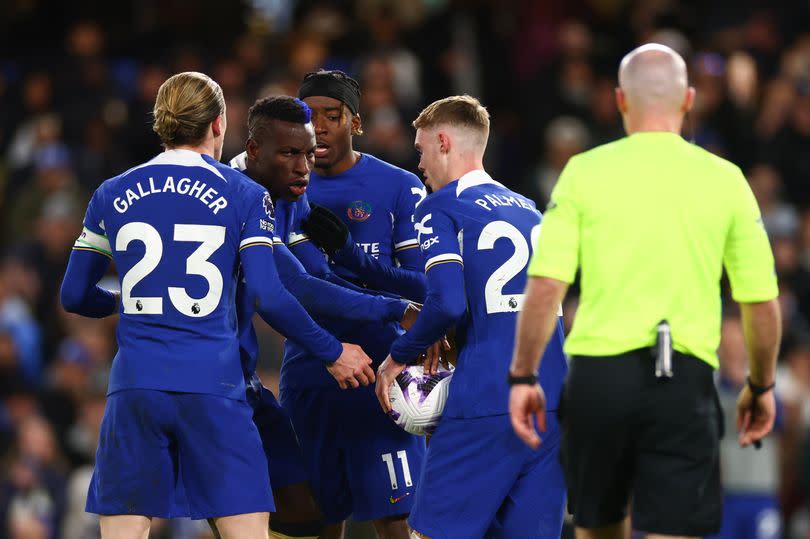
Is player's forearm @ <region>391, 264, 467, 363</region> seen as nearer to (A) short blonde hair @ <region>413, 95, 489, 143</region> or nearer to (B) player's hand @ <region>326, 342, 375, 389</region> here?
(B) player's hand @ <region>326, 342, 375, 389</region>

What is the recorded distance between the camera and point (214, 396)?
548cm

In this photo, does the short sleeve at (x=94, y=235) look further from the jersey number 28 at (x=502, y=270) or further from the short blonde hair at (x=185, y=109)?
the jersey number 28 at (x=502, y=270)

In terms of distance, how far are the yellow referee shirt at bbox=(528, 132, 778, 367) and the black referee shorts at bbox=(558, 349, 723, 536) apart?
8cm

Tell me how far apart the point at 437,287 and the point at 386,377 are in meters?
0.56

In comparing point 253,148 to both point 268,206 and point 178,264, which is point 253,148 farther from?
point 178,264

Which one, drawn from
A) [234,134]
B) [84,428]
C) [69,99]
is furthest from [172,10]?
[84,428]

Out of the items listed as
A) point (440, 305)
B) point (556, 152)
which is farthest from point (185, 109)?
point (556, 152)

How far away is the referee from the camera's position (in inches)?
192

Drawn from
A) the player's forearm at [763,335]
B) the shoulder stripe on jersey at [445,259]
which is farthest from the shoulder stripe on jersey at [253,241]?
the player's forearm at [763,335]

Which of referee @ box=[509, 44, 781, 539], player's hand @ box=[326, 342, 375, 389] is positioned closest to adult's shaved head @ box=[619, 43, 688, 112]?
referee @ box=[509, 44, 781, 539]

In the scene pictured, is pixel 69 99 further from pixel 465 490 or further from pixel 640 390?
pixel 640 390

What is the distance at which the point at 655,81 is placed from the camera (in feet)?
16.5

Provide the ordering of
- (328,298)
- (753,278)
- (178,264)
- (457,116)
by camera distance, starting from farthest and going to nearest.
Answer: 1. (328,298)
2. (457,116)
3. (178,264)
4. (753,278)

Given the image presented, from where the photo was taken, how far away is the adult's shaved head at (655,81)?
503 cm
